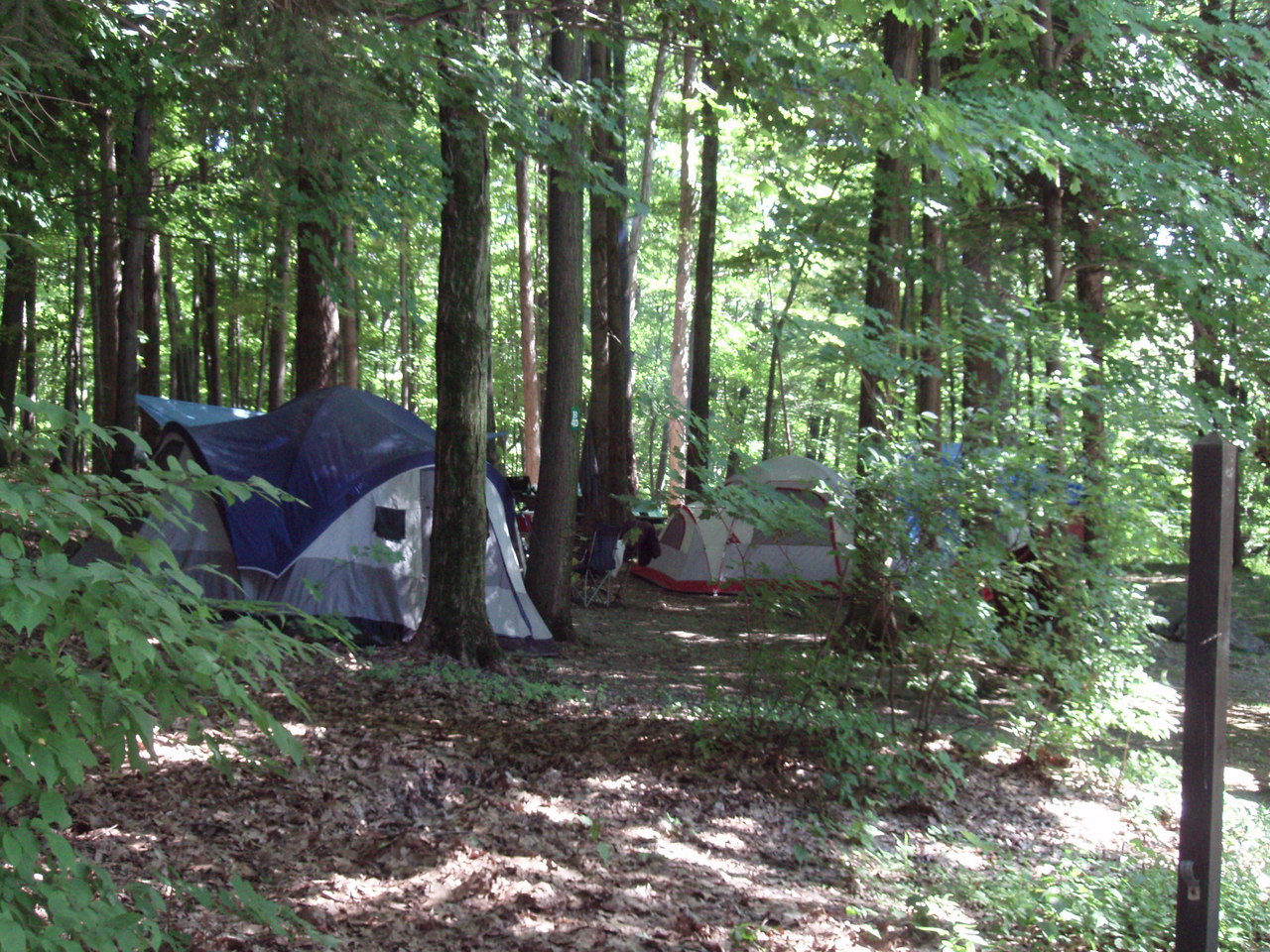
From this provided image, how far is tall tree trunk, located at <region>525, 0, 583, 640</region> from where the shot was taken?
880 cm

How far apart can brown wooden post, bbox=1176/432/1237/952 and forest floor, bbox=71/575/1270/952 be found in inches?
49.1

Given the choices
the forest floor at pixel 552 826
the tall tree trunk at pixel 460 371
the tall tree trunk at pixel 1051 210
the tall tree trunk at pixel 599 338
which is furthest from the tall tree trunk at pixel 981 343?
the tall tree trunk at pixel 599 338

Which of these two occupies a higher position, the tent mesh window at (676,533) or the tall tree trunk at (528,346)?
the tall tree trunk at (528,346)

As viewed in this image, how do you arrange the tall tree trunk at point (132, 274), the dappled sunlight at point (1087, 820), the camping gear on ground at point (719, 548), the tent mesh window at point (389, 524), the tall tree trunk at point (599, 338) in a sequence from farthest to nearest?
the camping gear on ground at point (719, 548), the tall tree trunk at point (599, 338), the tall tree trunk at point (132, 274), the tent mesh window at point (389, 524), the dappled sunlight at point (1087, 820)

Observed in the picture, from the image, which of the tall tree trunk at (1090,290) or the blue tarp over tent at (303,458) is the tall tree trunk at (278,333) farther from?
the tall tree trunk at (1090,290)

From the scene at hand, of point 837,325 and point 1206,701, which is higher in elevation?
point 837,325

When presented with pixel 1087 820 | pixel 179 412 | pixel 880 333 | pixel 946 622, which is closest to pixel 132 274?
pixel 179 412

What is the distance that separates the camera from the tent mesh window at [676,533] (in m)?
14.0

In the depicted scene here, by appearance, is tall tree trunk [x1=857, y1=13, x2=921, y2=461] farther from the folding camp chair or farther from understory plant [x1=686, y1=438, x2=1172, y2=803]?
the folding camp chair

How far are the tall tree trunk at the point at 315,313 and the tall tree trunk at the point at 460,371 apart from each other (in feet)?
7.72

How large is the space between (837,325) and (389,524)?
3.97 m

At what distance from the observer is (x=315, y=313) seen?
9.73 meters

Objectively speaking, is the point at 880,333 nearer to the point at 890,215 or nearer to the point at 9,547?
the point at 890,215

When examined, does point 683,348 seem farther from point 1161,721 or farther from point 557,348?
point 1161,721
